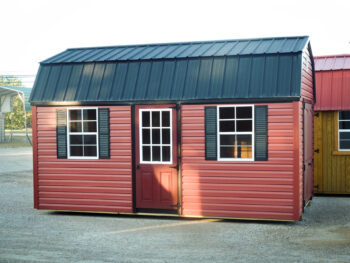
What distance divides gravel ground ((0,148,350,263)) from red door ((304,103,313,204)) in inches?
20.7

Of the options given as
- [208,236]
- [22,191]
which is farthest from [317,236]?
[22,191]

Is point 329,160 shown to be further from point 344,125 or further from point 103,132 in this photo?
point 103,132

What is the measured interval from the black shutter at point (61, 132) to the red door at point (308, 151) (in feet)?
17.9

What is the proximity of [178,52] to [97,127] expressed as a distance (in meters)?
2.52

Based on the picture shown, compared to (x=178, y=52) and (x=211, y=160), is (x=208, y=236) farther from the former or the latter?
(x=178, y=52)

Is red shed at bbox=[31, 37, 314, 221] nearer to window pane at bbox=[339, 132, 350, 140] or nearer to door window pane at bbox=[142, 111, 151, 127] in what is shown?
door window pane at bbox=[142, 111, 151, 127]

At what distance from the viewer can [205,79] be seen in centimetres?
1074

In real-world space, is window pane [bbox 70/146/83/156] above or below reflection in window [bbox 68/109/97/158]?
below

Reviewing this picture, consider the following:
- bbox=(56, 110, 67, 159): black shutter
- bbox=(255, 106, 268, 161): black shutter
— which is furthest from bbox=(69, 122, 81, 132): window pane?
bbox=(255, 106, 268, 161): black shutter

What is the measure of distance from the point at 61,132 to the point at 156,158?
230 cm

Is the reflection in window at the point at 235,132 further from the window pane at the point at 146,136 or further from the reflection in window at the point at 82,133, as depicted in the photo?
the reflection in window at the point at 82,133

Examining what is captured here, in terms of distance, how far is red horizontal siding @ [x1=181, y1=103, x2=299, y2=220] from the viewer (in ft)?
33.3

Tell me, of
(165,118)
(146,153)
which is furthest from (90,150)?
(165,118)

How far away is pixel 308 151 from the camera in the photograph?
40.4 ft
